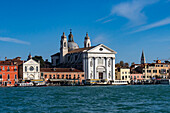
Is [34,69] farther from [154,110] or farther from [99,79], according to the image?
[154,110]

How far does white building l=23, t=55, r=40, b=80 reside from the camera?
319ft

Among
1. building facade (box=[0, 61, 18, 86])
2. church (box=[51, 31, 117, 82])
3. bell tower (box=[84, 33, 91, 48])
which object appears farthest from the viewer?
bell tower (box=[84, 33, 91, 48])

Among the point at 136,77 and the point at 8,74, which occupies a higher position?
the point at 8,74

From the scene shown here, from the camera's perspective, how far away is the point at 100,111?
118 feet

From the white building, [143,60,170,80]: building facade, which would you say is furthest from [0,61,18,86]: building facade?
[143,60,170,80]: building facade

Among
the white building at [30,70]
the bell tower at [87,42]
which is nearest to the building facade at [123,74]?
the bell tower at [87,42]

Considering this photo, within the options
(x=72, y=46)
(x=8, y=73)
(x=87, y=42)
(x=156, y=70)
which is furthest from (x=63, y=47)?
(x=8, y=73)

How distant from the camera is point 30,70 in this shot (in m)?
97.9

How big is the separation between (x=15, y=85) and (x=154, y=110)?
58.9m

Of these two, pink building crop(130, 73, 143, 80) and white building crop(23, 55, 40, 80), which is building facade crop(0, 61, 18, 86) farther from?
Result: pink building crop(130, 73, 143, 80)

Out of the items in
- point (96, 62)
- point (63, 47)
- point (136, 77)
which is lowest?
point (136, 77)

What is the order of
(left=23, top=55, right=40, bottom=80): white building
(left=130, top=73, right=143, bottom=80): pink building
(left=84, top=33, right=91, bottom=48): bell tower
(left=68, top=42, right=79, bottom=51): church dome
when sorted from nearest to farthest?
(left=23, top=55, right=40, bottom=80): white building < (left=130, top=73, right=143, bottom=80): pink building < (left=84, top=33, right=91, bottom=48): bell tower < (left=68, top=42, right=79, bottom=51): church dome

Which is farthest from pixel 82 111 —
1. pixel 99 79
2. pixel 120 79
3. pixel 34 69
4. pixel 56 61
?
pixel 56 61

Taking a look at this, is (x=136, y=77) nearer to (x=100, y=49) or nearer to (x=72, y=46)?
(x=100, y=49)
